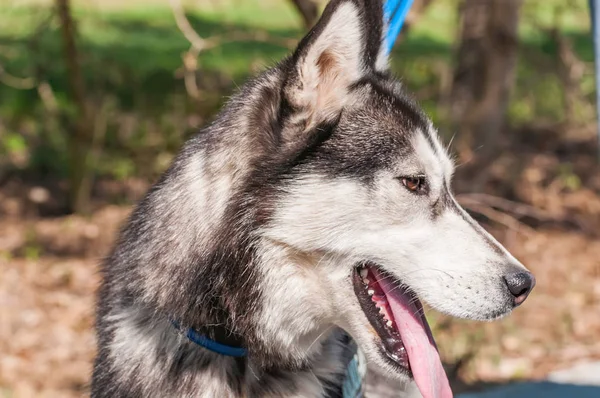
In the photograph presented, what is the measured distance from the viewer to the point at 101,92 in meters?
9.20

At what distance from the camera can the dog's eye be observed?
2645 millimetres

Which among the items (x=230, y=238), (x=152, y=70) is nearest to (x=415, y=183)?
(x=230, y=238)

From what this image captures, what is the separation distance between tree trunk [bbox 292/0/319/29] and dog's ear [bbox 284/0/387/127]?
3043 millimetres

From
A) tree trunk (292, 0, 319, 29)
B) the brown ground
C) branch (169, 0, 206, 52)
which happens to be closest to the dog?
the brown ground

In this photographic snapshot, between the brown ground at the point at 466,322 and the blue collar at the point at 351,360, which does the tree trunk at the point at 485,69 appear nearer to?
the brown ground at the point at 466,322

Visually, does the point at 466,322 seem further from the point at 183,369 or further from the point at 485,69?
the point at 183,369

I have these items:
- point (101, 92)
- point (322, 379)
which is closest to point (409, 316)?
point (322, 379)

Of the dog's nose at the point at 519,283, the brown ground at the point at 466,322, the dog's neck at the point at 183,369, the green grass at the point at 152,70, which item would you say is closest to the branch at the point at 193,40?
the green grass at the point at 152,70

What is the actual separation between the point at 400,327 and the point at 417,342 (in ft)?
0.22

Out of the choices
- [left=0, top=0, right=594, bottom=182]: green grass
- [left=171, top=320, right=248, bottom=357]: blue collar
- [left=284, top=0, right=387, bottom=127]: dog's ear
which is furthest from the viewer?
[left=0, top=0, right=594, bottom=182]: green grass

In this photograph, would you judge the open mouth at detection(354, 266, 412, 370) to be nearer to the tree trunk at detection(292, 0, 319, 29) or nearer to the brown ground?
the brown ground

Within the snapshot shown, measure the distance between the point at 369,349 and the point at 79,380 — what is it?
2998 millimetres

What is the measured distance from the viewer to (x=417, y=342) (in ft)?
8.56

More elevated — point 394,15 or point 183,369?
point 394,15
